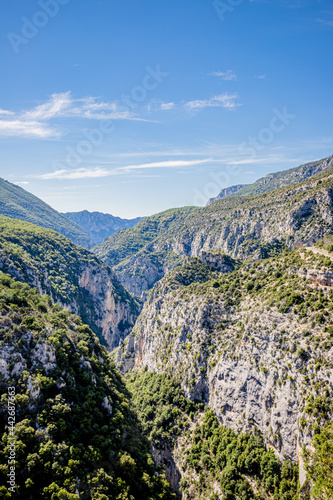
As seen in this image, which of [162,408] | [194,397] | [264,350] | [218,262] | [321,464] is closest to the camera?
[321,464]

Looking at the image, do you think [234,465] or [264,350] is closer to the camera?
[234,465]

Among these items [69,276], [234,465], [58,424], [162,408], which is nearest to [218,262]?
[162,408]

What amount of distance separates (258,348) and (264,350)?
1.54 m

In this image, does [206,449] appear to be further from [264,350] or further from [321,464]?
[321,464]

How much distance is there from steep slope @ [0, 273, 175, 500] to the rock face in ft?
69.1

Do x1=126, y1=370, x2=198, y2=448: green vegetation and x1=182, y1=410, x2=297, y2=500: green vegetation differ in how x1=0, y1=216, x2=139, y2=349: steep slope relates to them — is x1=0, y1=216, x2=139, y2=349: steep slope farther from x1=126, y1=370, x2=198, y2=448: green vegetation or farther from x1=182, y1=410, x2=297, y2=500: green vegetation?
x1=182, y1=410, x2=297, y2=500: green vegetation

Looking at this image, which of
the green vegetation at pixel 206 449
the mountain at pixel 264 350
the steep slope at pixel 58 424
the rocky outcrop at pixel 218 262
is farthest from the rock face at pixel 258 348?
the rocky outcrop at pixel 218 262

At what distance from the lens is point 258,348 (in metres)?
56.4

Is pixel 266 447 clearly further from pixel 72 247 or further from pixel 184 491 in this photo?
pixel 72 247

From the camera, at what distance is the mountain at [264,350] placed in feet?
145

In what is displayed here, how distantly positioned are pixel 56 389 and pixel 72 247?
148 m

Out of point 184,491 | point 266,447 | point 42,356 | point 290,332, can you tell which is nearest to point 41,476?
point 42,356

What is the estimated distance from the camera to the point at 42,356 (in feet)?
154

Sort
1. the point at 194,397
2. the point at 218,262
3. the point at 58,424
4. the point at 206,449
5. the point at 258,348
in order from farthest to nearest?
1. the point at 218,262
2. the point at 194,397
3. the point at 206,449
4. the point at 258,348
5. the point at 58,424
